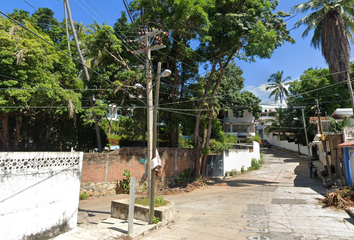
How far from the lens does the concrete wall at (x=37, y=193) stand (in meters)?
5.54

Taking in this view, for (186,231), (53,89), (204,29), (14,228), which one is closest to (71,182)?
(14,228)

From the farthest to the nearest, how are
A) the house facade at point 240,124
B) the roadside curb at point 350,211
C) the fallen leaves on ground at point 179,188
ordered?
the house facade at point 240,124
the fallen leaves on ground at point 179,188
the roadside curb at point 350,211

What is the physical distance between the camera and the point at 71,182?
285 inches

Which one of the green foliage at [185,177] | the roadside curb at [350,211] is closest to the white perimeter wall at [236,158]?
the green foliage at [185,177]

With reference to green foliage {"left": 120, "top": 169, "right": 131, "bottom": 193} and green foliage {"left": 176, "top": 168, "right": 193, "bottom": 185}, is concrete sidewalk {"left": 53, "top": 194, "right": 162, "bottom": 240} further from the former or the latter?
green foliage {"left": 176, "top": 168, "right": 193, "bottom": 185}

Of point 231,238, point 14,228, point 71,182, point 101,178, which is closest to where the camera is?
point 14,228

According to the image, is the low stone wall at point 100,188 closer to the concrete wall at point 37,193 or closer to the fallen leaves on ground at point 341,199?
the concrete wall at point 37,193

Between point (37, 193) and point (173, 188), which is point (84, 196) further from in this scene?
point (37, 193)

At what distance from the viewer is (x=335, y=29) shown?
49.5ft

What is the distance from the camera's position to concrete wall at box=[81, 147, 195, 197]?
14160mm

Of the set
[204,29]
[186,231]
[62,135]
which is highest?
[204,29]

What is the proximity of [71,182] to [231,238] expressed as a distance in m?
5.24

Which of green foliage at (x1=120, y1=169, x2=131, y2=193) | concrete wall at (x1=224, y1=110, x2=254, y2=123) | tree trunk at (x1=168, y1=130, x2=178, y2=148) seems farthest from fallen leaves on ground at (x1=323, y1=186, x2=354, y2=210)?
concrete wall at (x1=224, y1=110, x2=254, y2=123)

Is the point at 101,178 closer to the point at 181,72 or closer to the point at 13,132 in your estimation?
the point at 13,132
